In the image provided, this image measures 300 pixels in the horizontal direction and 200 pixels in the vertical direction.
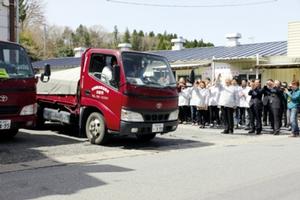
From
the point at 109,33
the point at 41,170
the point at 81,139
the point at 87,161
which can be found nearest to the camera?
the point at 41,170

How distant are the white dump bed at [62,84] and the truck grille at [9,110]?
1.93m

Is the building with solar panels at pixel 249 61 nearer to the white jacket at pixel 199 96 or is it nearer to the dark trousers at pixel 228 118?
the white jacket at pixel 199 96

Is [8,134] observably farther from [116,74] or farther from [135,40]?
[135,40]

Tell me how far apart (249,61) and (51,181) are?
58.0ft

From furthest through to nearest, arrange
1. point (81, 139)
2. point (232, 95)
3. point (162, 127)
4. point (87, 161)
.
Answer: point (232, 95), point (81, 139), point (162, 127), point (87, 161)

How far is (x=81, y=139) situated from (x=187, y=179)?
240 inches

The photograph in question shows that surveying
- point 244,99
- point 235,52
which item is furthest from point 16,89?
point 235,52

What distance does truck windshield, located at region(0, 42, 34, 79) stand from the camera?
40.0ft

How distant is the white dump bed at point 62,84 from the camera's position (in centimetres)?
1382

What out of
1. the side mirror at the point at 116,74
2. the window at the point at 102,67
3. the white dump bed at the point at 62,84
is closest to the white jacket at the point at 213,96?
the white dump bed at the point at 62,84

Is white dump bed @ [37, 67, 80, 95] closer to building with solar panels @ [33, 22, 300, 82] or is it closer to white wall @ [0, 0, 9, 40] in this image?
white wall @ [0, 0, 9, 40]

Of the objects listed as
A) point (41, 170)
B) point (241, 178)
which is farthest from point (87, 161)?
point (241, 178)

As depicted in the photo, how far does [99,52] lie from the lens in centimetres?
1318

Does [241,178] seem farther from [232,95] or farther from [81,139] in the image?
[232,95]
